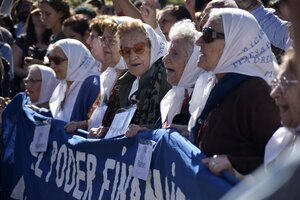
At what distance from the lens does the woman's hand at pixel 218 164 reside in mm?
3580

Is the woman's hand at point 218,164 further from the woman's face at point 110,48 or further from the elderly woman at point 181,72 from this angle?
the woman's face at point 110,48

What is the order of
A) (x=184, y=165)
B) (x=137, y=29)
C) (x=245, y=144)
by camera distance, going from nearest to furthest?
(x=245, y=144)
(x=184, y=165)
(x=137, y=29)

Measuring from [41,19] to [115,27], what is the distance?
10.3 ft

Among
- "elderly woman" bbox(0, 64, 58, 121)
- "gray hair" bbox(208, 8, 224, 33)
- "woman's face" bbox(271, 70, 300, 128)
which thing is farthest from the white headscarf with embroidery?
"elderly woman" bbox(0, 64, 58, 121)

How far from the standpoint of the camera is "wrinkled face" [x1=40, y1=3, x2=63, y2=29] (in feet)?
29.4

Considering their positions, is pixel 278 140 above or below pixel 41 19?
above

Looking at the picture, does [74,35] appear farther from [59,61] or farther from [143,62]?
[143,62]

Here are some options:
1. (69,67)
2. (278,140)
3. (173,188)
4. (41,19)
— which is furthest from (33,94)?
(278,140)

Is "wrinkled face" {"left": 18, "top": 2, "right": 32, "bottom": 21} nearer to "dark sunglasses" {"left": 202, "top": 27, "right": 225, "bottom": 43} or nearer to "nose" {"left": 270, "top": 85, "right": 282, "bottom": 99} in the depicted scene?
"dark sunglasses" {"left": 202, "top": 27, "right": 225, "bottom": 43}

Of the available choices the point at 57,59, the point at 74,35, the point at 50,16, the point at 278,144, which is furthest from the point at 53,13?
the point at 278,144

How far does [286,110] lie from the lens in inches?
124

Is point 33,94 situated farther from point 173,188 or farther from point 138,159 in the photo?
point 173,188

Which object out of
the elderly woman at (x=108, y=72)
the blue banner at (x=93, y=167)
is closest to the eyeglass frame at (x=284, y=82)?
the blue banner at (x=93, y=167)

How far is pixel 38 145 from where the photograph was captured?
6.96 metres
